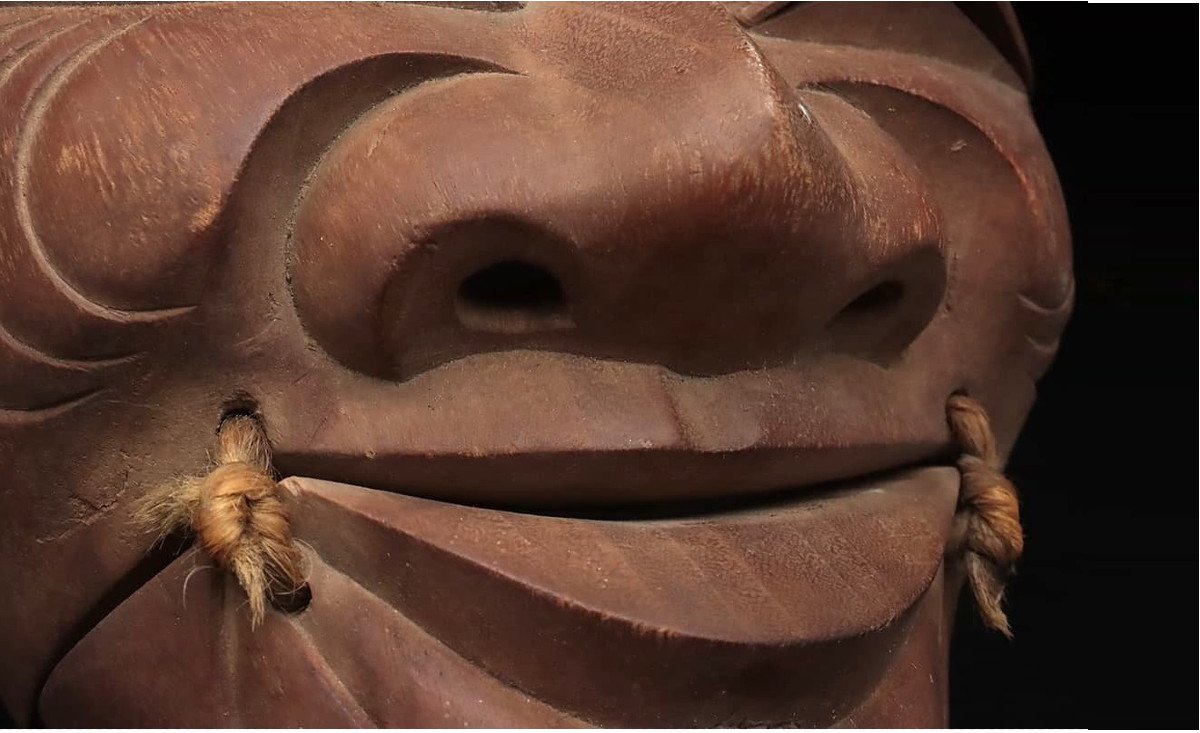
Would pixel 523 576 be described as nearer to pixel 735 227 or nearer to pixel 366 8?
pixel 735 227

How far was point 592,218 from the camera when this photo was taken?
66cm

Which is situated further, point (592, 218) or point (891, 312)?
point (891, 312)

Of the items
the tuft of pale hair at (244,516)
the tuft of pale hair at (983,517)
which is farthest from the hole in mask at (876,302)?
the tuft of pale hair at (244,516)

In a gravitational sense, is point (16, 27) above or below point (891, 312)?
above

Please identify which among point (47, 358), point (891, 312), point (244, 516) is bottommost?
point (891, 312)

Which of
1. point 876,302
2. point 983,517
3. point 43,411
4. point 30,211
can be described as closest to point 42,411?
point 43,411

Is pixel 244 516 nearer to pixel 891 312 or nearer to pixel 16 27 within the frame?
pixel 16 27

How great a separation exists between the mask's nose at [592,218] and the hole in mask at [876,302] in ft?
0.18

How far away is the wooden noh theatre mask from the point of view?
2.16ft

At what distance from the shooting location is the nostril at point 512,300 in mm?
704

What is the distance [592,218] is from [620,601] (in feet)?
0.70

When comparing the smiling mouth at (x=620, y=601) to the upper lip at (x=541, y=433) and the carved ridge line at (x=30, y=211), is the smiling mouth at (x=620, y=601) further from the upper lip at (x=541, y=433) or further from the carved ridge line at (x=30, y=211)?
the carved ridge line at (x=30, y=211)

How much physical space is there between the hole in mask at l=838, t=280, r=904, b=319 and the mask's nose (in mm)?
54

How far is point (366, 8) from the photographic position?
71 cm
